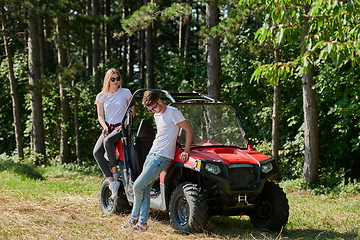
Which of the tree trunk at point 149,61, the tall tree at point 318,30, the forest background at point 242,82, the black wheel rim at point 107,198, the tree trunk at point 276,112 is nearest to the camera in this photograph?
the tall tree at point 318,30

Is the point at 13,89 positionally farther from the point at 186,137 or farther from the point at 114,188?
the point at 186,137

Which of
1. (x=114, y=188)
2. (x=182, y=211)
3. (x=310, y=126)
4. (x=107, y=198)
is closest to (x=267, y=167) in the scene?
(x=182, y=211)

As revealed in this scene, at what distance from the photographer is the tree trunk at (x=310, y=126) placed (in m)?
13.0

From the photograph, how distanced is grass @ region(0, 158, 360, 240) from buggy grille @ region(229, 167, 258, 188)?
689 millimetres

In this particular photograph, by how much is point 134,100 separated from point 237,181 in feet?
7.75

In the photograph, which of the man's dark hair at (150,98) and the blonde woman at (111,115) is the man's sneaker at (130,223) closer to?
the blonde woman at (111,115)

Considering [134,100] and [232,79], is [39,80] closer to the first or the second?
[232,79]

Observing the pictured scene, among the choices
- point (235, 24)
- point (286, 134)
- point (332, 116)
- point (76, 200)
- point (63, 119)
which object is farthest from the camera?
point (63, 119)

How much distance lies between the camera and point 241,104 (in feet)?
60.5

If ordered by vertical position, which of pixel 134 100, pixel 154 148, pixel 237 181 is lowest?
pixel 237 181

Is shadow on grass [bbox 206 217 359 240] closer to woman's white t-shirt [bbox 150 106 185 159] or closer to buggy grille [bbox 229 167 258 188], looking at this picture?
buggy grille [bbox 229 167 258 188]

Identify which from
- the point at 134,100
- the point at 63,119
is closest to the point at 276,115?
the point at 134,100

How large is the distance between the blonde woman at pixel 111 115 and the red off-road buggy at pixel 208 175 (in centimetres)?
14

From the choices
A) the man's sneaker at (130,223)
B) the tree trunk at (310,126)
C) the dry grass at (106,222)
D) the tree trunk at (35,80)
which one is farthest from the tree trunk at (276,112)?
the tree trunk at (35,80)
